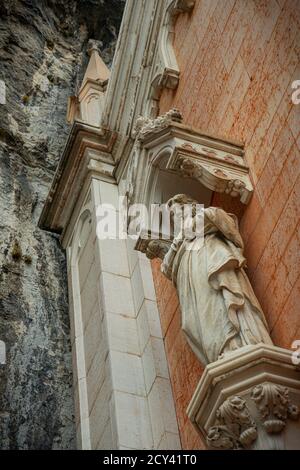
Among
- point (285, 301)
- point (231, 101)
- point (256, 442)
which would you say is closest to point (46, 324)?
point (231, 101)

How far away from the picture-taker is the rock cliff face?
9680 mm

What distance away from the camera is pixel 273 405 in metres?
6.32

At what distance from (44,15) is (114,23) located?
4.29ft

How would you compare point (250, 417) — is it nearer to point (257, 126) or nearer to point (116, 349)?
point (257, 126)

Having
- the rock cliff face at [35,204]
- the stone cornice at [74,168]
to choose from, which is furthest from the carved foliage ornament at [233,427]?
the stone cornice at [74,168]

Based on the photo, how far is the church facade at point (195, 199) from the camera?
21.6 ft

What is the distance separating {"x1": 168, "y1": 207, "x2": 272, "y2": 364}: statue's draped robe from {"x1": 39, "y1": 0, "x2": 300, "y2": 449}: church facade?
2.7 inches

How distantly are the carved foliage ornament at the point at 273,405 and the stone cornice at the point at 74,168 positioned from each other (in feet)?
20.0

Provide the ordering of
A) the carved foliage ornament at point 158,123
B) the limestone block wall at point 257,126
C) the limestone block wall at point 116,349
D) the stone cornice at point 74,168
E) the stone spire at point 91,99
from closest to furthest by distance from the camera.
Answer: the limestone block wall at point 257,126, the limestone block wall at point 116,349, the carved foliage ornament at point 158,123, the stone cornice at point 74,168, the stone spire at point 91,99

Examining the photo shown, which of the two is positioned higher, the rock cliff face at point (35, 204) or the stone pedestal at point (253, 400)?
the stone pedestal at point (253, 400)

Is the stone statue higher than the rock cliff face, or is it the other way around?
the stone statue

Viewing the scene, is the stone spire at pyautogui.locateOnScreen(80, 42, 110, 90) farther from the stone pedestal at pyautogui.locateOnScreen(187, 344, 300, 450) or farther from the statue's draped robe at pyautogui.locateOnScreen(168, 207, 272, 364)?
the stone pedestal at pyautogui.locateOnScreen(187, 344, 300, 450)

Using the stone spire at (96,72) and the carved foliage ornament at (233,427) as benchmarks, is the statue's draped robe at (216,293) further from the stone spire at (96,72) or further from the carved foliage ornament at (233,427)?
the stone spire at (96,72)

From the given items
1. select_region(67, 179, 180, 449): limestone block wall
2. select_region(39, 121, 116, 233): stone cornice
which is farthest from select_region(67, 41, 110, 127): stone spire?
select_region(67, 179, 180, 449): limestone block wall
